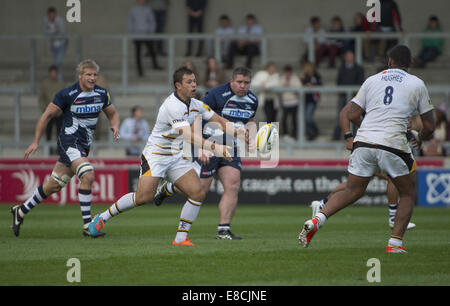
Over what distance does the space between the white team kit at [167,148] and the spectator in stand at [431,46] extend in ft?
49.6

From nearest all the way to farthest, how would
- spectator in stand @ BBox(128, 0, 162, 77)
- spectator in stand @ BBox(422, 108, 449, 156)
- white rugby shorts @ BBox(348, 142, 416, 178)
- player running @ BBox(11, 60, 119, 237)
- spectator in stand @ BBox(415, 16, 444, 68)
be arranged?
1. white rugby shorts @ BBox(348, 142, 416, 178)
2. player running @ BBox(11, 60, 119, 237)
3. spectator in stand @ BBox(422, 108, 449, 156)
4. spectator in stand @ BBox(128, 0, 162, 77)
5. spectator in stand @ BBox(415, 16, 444, 68)

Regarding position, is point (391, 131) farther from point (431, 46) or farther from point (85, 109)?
point (431, 46)

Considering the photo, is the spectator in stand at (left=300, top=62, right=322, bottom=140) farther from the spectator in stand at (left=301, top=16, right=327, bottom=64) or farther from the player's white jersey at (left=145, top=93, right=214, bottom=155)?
the player's white jersey at (left=145, top=93, right=214, bottom=155)

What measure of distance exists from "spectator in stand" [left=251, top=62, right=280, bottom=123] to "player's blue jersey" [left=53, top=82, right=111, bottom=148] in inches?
385

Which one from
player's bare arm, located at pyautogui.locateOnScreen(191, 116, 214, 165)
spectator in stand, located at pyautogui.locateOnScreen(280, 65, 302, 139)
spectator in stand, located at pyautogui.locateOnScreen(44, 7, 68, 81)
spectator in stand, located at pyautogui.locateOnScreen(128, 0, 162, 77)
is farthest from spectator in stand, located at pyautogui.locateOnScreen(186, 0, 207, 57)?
player's bare arm, located at pyautogui.locateOnScreen(191, 116, 214, 165)

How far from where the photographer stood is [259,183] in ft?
64.5

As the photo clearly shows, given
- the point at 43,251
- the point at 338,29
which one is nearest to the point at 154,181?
the point at 43,251

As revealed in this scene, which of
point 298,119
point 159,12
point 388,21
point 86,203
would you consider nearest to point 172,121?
point 86,203

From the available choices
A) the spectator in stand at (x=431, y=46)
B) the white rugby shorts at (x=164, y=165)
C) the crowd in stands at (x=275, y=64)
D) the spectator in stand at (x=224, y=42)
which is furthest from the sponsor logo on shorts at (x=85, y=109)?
the spectator in stand at (x=431, y=46)

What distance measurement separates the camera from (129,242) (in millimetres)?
10828

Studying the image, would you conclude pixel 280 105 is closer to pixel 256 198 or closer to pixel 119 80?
pixel 256 198

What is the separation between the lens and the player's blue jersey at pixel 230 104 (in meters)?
11.7

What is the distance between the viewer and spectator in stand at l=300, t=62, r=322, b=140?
856 inches
